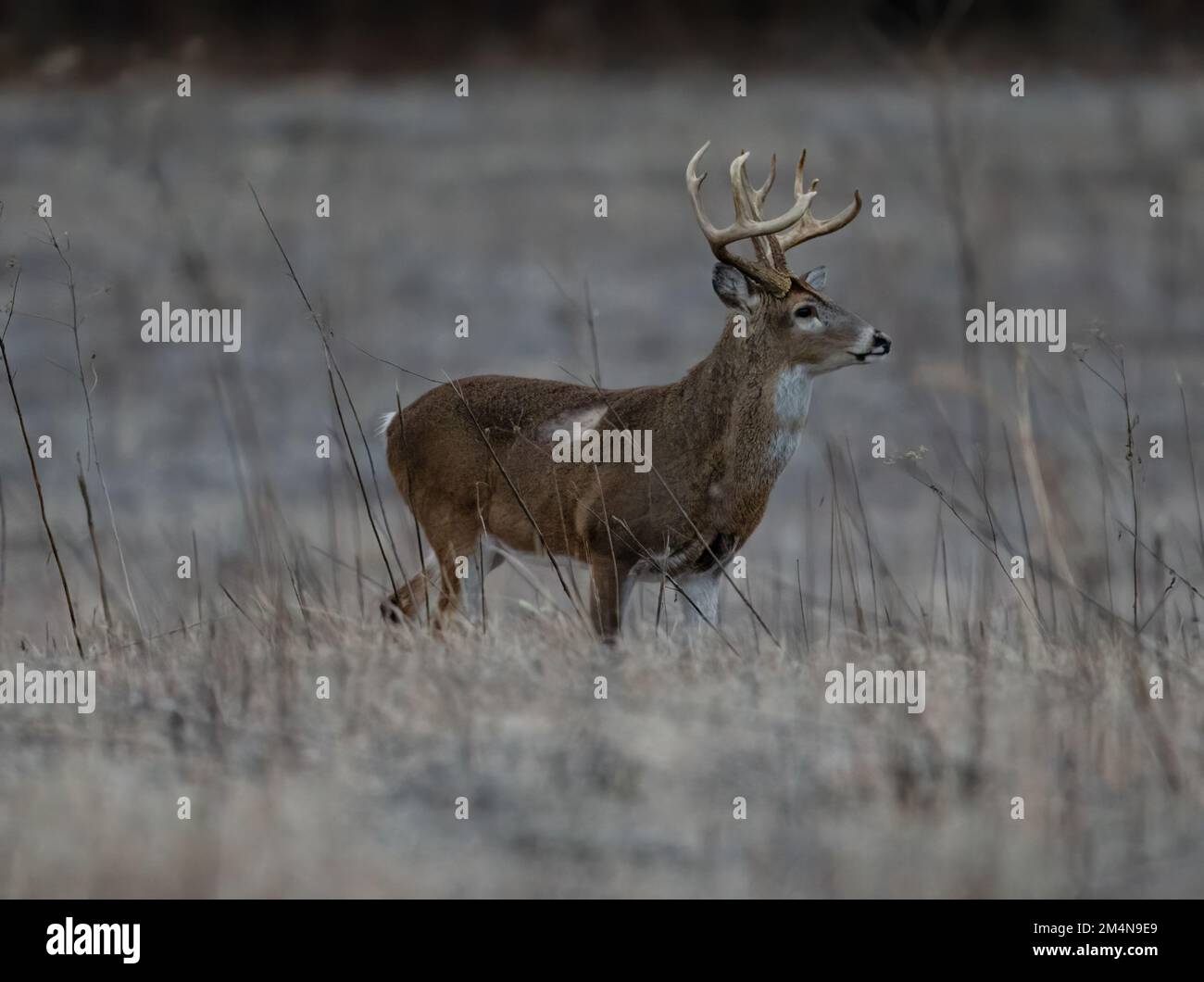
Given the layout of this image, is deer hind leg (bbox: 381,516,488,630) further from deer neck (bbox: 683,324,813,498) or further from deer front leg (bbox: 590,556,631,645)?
deer neck (bbox: 683,324,813,498)

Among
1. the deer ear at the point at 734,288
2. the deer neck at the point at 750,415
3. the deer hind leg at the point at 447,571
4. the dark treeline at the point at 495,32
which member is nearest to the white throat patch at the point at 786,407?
the deer neck at the point at 750,415

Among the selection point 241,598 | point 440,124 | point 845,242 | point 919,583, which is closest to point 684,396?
point 241,598

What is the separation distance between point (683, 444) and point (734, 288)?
25.7 inches

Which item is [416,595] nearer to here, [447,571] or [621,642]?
[447,571]

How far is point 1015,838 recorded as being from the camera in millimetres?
4996

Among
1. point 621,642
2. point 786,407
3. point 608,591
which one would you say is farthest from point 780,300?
point 621,642

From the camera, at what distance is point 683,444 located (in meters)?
7.96

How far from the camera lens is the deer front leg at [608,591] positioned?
25.1ft

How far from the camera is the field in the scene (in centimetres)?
499

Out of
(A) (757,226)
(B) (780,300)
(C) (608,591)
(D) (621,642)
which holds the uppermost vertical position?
(A) (757,226)

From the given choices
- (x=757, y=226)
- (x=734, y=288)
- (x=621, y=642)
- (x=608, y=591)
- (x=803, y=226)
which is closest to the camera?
(x=621, y=642)

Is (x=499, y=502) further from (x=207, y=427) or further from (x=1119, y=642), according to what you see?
(x=207, y=427)

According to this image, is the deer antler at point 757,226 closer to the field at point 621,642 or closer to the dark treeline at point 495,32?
the field at point 621,642

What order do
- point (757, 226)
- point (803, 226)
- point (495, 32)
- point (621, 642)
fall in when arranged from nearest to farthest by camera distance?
point (621, 642)
point (757, 226)
point (803, 226)
point (495, 32)
